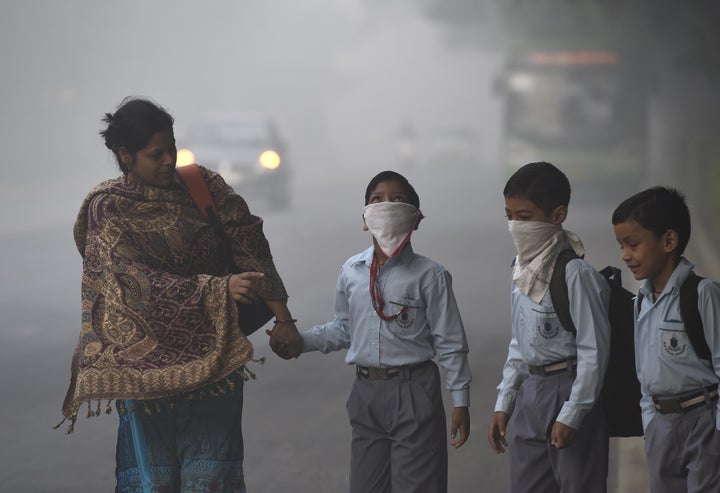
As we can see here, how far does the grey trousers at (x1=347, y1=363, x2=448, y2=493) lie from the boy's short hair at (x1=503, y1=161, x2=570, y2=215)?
0.69 metres

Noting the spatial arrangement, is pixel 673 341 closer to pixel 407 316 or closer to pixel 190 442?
pixel 407 316

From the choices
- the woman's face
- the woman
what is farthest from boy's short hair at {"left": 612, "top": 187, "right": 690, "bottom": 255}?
the woman's face

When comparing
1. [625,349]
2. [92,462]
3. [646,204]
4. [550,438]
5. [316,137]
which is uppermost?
[316,137]

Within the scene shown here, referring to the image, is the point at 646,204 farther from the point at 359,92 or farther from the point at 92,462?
the point at 359,92

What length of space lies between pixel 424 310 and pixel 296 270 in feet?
35.7

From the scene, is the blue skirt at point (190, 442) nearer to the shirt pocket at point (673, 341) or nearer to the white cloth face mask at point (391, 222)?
the white cloth face mask at point (391, 222)

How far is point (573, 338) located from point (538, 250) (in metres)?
0.30

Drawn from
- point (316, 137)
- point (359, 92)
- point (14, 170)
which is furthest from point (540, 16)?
point (359, 92)

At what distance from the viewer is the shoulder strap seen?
3287 millimetres

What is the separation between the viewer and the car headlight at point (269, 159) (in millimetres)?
22703

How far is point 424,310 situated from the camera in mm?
3912

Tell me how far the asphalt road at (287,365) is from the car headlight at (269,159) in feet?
3.67

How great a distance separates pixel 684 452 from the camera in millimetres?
3320

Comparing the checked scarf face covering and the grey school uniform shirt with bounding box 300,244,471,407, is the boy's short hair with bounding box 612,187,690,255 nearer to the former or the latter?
the checked scarf face covering
